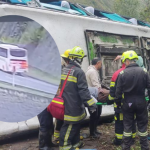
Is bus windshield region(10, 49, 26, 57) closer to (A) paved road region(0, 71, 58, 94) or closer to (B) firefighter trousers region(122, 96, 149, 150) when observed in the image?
(A) paved road region(0, 71, 58, 94)

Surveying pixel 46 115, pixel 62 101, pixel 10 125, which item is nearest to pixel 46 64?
pixel 62 101

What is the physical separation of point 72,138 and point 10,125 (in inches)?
49.1

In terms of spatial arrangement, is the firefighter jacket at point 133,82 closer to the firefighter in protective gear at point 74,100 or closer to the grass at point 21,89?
the firefighter in protective gear at point 74,100

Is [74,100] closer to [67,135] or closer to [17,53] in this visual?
[67,135]

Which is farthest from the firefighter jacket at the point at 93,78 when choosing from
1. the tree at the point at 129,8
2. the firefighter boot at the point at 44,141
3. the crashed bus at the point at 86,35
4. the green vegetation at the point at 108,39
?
the tree at the point at 129,8

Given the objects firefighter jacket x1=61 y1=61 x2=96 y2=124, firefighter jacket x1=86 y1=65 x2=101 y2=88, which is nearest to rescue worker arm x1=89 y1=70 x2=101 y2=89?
firefighter jacket x1=86 y1=65 x2=101 y2=88

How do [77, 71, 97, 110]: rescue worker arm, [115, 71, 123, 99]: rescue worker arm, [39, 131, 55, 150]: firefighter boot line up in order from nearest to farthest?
1. [77, 71, 97, 110]: rescue worker arm
2. [115, 71, 123, 99]: rescue worker arm
3. [39, 131, 55, 150]: firefighter boot

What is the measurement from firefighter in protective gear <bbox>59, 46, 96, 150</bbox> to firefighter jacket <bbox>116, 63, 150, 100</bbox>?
0.57 m

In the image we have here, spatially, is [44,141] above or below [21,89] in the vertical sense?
below

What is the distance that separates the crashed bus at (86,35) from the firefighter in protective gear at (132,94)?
1.78m

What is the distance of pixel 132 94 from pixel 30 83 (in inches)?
73.4

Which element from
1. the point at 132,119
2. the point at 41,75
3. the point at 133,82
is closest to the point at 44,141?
the point at 132,119

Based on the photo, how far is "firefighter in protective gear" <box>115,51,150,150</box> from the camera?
3639 millimetres

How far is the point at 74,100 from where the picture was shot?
3557mm
